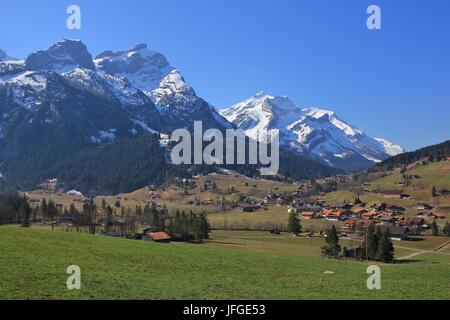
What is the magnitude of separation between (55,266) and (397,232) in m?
135

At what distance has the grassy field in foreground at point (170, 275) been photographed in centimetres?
3366

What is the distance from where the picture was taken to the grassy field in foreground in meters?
33.7

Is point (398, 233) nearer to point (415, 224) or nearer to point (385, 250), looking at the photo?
point (415, 224)

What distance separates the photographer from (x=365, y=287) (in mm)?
42906

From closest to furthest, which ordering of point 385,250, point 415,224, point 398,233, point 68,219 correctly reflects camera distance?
point 385,250
point 398,233
point 68,219
point 415,224

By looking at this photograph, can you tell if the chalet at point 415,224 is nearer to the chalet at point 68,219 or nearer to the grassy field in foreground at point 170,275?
the chalet at point 68,219

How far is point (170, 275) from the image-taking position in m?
44.5

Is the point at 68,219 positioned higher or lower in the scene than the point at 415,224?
higher

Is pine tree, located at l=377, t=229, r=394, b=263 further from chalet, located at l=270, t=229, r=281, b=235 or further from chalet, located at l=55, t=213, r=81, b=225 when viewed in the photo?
chalet, located at l=55, t=213, r=81, b=225

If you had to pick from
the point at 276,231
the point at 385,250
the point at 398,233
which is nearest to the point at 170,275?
the point at 385,250

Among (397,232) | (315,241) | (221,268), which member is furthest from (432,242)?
(221,268)

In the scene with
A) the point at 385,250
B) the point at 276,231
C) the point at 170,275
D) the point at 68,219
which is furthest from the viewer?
the point at 276,231

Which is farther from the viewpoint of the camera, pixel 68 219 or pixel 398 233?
pixel 68 219
